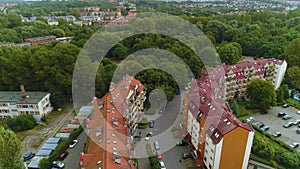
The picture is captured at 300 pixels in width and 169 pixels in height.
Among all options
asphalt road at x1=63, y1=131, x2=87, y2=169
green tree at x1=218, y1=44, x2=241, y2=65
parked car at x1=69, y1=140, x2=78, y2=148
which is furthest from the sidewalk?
green tree at x1=218, y1=44, x2=241, y2=65

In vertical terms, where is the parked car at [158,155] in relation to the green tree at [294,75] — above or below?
below

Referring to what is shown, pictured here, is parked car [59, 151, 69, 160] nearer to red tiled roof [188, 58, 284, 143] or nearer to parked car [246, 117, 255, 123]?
red tiled roof [188, 58, 284, 143]

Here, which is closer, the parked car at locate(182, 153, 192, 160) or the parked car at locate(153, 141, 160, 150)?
the parked car at locate(182, 153, 192, 160)

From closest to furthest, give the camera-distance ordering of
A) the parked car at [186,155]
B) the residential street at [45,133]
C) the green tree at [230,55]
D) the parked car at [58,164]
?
the parked car at [58,164]
the parked car at [186,155]
the residential street at [45,133]
the green tree at [230,55]

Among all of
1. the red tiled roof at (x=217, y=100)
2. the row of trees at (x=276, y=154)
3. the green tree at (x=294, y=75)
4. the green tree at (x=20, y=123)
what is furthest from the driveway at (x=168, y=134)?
the green tree at (x=294, y=75)

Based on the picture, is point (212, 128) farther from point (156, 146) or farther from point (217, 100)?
point (156, 146)

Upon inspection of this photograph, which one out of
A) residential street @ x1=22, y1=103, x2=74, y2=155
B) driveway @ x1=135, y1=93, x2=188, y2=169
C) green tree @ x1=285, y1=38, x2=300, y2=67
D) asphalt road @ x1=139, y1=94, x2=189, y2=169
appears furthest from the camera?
green tree @ x1=285, y1=38, x2=300, y2=67

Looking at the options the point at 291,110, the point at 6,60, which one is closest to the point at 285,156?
the point at 291,110

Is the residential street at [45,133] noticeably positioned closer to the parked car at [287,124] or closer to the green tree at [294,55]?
the parked car at [287,124]
